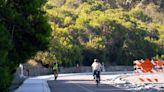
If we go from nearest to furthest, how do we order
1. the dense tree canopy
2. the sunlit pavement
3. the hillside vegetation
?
the dense tree canopy < the sunlit pavement < the hillside vegetation

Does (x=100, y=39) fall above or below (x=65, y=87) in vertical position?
above

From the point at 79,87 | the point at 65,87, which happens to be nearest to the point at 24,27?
the point at 79,87

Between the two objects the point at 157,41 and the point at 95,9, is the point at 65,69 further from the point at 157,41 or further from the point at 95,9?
the point at 95,9

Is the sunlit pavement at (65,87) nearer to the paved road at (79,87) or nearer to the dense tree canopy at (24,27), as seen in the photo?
the paved road at (79,87)

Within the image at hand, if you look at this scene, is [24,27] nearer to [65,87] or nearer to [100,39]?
[65,87]

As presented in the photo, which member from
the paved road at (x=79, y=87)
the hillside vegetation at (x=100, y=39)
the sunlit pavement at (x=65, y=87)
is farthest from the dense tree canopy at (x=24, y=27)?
the hillside vegetation at (x=100, y=39)

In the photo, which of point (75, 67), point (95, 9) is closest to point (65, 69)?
point (75, 67)

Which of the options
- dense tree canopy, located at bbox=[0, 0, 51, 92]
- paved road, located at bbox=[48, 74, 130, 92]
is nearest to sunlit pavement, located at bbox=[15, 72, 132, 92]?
paved road, located at bbox=[48, 74, 130, 92]

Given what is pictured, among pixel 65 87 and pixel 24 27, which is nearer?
pixel 24 27

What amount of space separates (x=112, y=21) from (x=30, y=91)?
63.1 metres

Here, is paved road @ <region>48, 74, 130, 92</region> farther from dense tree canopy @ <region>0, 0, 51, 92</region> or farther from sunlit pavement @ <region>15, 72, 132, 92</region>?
dense tree canopy @ <region>0, 0, 51, 92</region>

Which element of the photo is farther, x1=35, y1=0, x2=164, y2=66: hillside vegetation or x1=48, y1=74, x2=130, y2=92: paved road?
x1=35, y1=0, x2=164, y2=66: hillside vegetation

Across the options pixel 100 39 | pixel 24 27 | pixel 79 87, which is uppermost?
pixel 100 39

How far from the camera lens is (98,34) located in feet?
283
